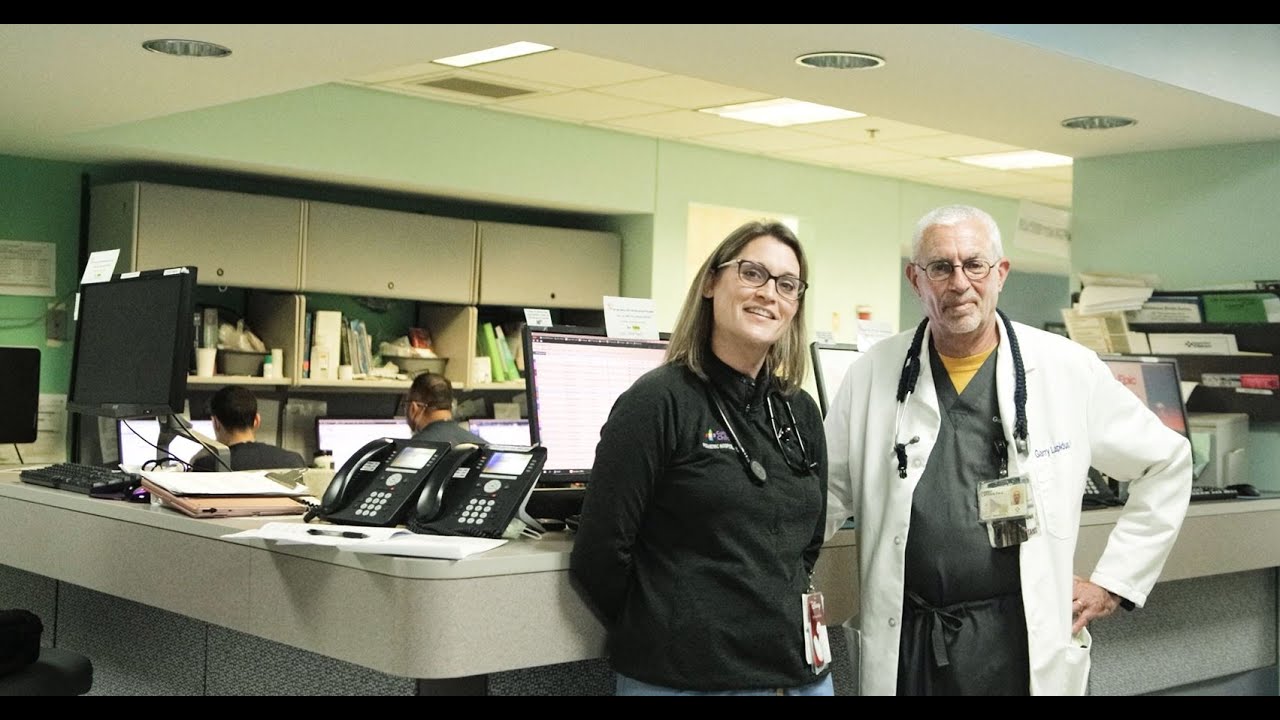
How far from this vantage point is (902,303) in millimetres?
→ 10766

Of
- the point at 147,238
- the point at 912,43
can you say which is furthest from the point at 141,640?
the point at 147,238

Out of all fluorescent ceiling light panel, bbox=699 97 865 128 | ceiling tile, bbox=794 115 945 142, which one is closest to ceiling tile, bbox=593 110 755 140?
fluorescent ceiling light panel, bbox=699 97 865 128

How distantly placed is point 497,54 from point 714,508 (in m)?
3.79

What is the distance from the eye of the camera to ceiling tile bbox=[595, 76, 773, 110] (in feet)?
19.5

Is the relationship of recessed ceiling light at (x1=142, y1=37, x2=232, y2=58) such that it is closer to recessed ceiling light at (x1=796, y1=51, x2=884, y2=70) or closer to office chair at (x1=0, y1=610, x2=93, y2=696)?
recessed ceiling light at (x1=796, y1=51, x2=884, y2=70)

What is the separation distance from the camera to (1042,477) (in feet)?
7.97

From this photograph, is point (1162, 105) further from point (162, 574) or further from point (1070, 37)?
point (162, 574)

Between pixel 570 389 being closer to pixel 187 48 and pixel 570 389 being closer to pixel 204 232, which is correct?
pixel 187 48

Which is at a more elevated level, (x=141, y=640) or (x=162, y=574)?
(x=162, y=574)

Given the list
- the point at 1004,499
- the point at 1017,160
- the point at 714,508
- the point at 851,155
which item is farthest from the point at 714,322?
the point at 1017,160

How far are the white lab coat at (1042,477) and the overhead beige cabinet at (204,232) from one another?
3.79 meters

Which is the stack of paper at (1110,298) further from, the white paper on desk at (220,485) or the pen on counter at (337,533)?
the pen on counter at (337,533)

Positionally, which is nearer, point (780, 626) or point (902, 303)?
point (780, 626)
